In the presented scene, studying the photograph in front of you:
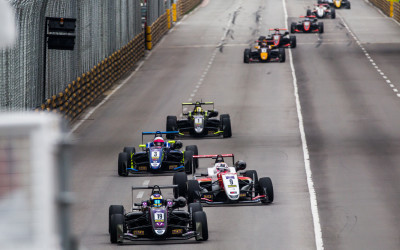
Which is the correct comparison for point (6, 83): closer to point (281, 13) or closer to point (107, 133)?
point (107, 133)

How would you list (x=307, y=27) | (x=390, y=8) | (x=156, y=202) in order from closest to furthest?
1. (x=156, y=202)
2. (x=307, y=27)
3. (x=390, y=8)

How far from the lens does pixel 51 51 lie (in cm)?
3238

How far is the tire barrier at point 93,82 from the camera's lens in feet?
108

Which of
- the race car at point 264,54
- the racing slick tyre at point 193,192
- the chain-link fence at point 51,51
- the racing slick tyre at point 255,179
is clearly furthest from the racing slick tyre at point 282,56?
the racing slick tyre at point 193,192

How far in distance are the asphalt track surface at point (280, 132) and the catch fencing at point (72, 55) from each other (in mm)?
1065

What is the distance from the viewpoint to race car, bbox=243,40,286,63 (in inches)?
2062

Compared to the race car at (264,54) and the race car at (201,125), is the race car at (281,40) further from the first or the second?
the race car at (201,125)

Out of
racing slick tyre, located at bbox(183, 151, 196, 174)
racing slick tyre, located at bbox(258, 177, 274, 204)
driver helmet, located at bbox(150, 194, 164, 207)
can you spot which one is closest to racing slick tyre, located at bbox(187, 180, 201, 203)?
racing slick tyre, located at bbox(258, 177, 274, 204)

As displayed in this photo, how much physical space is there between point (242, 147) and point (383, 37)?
3852 centimetres

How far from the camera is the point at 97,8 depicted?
1660 inches

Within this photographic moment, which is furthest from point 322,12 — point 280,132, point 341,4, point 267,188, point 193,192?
point 193,192

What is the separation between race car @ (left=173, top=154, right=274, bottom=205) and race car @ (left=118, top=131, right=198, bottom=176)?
290 cm

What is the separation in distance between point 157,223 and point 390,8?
6519 centimetres

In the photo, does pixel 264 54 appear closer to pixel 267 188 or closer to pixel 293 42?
pixel 293 42
